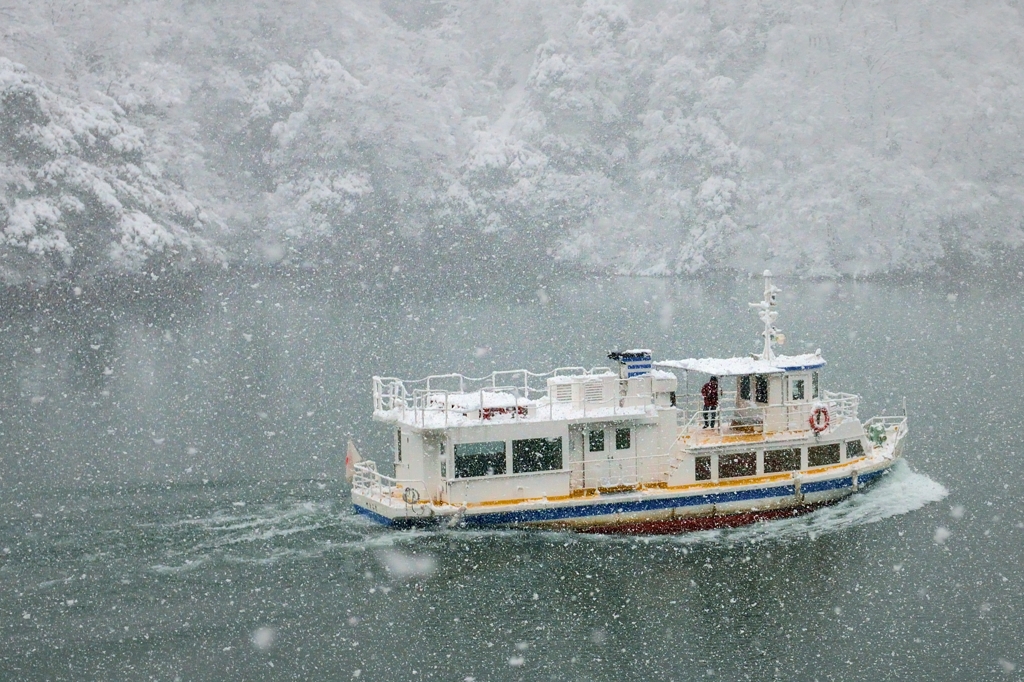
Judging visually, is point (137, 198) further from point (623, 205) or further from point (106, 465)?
point (106, 465)

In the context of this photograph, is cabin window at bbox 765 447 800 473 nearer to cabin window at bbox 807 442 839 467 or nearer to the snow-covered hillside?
cabin window at bbox 807 442 839 467

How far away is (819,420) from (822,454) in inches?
50.3

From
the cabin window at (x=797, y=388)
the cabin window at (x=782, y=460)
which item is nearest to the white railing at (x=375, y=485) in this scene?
the cabin window at (x=782, y=460)

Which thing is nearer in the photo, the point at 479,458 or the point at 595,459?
the point at 479,458

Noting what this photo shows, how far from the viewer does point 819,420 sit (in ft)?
124

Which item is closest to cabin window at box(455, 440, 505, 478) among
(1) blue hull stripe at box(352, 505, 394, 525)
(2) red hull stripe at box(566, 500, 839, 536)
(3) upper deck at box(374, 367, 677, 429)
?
(3) upper deck at box(374, 367, 677, 429)

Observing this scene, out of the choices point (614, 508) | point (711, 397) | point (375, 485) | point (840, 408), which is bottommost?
point (614, 508)

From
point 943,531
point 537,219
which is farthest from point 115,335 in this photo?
point 537,219

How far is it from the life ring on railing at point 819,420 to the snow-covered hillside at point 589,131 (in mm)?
95475

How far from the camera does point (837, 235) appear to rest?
435 ft

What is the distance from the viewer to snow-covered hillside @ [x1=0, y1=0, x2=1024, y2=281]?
5325 inches

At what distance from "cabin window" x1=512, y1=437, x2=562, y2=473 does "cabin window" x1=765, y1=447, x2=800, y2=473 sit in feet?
21.8

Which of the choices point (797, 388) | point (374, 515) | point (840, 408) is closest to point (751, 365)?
point (797, 388)

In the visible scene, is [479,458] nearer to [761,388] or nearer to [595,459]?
[595,459]
